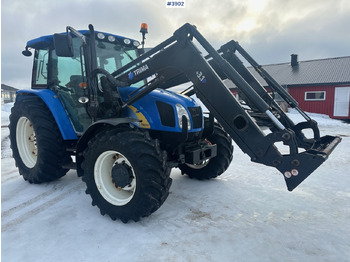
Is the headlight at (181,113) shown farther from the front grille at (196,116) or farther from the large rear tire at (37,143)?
the large rear tire at (37,143)

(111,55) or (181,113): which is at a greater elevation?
(111,55)

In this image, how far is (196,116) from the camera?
11.6ft

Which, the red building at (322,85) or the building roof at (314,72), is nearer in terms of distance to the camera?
the red building at (322,85)

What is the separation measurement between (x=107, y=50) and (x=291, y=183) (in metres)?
3.09

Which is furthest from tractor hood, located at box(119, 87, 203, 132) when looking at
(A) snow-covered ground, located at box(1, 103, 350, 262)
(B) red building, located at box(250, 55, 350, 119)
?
(B) red building, located at box(250, 55, 350, 119)

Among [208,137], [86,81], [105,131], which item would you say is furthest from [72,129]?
[208,137]

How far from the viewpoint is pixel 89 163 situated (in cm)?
304

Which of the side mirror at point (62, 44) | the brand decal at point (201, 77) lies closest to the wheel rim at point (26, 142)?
the side mirror at point (62, 44)

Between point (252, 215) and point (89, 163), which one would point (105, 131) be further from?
point (252, 215)

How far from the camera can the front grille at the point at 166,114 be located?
10.3ft

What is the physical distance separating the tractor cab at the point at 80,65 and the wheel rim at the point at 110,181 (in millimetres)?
824

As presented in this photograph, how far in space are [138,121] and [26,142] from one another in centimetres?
259

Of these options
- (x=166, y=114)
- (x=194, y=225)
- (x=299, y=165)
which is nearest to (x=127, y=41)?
(x=166, y=114)

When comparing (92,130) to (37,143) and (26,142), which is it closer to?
(37,143)
